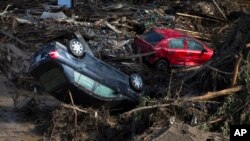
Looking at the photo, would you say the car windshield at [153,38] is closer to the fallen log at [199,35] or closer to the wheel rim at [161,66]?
the wheel rim at [161,66]

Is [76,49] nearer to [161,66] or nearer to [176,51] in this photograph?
[161,66]

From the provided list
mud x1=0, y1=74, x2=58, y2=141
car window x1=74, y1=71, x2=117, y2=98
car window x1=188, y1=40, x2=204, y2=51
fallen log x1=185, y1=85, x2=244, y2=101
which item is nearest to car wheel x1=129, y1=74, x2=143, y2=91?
car window x1=74, y1=71, x2=117, y2=98

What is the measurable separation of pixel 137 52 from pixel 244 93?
8453 millimetres

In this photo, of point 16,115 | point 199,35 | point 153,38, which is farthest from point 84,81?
point 199,35

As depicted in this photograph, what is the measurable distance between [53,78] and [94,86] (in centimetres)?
124

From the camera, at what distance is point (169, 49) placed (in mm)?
21984

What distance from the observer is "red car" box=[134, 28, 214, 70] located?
853 inches

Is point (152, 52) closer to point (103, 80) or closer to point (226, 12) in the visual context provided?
point (103, 80)

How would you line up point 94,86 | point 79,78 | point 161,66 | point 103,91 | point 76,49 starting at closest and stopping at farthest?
point 79,78 → point 76,49 → point 94,86 → point 103,91 → point 161,66

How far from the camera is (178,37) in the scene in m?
22.5

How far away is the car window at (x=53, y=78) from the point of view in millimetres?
14586

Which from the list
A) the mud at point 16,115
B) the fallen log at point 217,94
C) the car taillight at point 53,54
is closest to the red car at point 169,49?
the mud at point 16,115

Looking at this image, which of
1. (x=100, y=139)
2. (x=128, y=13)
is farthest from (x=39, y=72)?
(x=128, y=13)

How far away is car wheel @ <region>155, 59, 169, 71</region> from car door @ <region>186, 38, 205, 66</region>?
1034 millimetres
